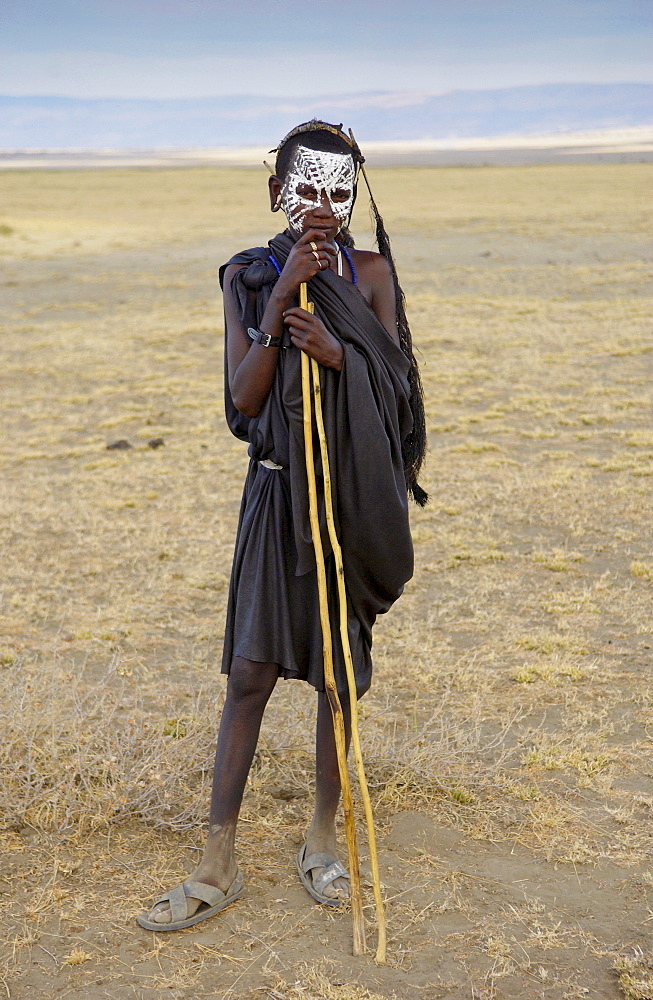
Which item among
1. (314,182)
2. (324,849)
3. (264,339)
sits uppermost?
(314,182)

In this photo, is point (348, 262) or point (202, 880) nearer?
point (348, 262)

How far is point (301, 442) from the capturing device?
7.62ft

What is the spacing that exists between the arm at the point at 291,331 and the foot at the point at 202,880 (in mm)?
1226

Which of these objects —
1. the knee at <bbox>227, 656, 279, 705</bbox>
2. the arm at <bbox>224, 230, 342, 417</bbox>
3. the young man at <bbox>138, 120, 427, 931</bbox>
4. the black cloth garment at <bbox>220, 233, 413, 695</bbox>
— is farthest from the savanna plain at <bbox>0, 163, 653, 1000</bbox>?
the arm at <bbox>224, 230, 342, 417</bbox>

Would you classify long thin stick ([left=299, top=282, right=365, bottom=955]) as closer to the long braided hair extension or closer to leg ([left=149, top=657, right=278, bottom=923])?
leg ([left=149, top=657, right=278, bottom=923])

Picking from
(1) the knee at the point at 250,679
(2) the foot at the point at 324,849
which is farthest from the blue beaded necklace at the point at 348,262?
(2) the foot at the point at 324,849

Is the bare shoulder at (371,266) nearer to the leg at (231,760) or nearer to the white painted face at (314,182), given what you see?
the white painted face at (314,182)

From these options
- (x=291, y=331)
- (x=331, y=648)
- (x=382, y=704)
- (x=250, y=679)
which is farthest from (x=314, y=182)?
(x=382, y=704)

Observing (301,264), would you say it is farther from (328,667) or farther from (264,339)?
(328,667)

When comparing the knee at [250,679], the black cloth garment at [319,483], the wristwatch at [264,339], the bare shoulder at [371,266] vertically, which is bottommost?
the knee at [250,679]

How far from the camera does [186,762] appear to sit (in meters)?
3.15

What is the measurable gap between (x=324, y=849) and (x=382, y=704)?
121 centimetres

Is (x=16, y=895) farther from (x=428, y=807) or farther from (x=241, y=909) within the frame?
(x=428, y=807)

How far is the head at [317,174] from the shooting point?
2.30m
